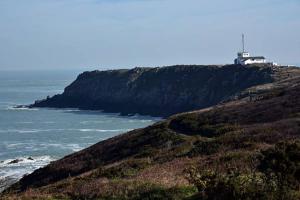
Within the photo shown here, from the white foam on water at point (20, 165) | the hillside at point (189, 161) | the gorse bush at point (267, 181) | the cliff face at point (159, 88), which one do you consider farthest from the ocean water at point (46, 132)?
the gorse bush at point (267, 181)

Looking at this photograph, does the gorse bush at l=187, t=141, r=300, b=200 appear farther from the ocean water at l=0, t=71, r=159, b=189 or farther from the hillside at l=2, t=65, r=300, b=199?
the ocean water at l=0, t=71, r=159, b=189

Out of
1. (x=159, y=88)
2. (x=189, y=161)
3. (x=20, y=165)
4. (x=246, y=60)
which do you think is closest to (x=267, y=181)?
(x=189, y=161)

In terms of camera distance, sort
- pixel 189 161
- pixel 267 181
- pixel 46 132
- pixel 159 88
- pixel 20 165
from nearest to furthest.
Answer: pixel 267 181
pixel 189 161
pixel 20 165
pixel 46 132
pixel 159 88

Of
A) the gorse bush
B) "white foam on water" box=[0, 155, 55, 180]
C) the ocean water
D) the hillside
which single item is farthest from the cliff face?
the gorse bush

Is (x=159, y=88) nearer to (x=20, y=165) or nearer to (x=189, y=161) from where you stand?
(x=20, y=165)

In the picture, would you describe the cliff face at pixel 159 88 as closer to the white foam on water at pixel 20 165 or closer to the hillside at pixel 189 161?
the white foam on water at pixel 20 165

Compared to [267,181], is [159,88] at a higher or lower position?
higher
